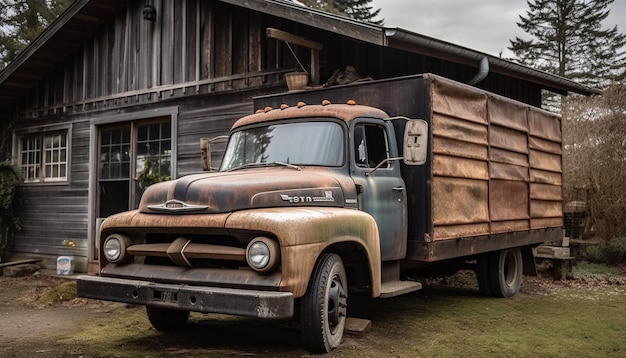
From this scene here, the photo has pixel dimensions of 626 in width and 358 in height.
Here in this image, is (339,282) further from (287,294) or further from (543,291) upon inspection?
(543,291)

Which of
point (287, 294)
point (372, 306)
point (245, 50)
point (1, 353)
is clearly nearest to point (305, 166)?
point (287, 294)

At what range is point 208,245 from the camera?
16.0ft

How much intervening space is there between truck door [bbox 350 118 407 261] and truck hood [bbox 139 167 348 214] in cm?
48

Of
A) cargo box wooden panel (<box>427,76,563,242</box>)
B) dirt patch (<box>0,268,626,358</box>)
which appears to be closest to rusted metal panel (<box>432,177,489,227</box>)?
cargo box wooden panel (<box>427,76,563,242</box>)

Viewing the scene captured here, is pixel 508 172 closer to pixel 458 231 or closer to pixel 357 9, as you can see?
pixel 458 231

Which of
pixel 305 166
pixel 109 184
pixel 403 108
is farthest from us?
pixel 109 184

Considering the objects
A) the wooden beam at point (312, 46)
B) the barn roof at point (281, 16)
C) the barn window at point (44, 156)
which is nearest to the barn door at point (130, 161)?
the barn window at point (44, 156)

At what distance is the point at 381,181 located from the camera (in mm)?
6152

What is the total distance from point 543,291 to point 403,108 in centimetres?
464

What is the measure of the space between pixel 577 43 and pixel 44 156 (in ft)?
82.2

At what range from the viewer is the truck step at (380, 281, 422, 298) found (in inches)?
226

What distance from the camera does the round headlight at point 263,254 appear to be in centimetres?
448

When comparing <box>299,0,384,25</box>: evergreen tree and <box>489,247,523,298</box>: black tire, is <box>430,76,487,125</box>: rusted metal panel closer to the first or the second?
<box>489,247,523,298</box>: black tire

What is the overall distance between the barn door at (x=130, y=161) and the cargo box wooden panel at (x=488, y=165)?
598cm
